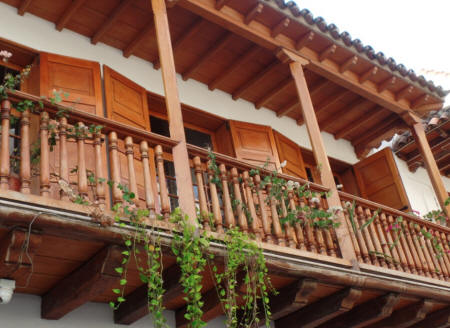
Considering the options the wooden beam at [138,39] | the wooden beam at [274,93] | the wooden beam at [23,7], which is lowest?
the wooden beam at [274,93]

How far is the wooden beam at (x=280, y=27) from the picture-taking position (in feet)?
23.5

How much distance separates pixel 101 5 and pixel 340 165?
5122mm

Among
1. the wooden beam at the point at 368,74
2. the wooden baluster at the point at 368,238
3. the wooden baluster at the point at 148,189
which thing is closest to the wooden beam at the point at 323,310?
the wooden baluster at the point at 368,238

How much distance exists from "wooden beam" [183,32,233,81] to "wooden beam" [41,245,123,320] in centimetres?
400

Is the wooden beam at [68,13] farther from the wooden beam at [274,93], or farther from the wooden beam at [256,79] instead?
the wooden beam at [274,93]

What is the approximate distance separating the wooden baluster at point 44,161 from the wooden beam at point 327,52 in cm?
441

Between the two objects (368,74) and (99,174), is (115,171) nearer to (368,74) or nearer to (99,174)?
(99,174)

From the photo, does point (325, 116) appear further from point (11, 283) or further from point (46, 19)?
point (11, 283)

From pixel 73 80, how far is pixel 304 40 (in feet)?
9.67

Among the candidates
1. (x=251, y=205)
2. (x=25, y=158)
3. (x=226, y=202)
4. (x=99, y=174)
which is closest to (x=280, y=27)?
(x=251, y=205)

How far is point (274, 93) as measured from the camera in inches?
349

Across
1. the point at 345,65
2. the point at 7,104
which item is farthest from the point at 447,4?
the point at 7,104

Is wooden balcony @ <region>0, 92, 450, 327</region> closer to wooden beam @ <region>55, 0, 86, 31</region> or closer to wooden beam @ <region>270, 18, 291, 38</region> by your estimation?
wooden beam @ <region>55, 0, 86, 31</region>

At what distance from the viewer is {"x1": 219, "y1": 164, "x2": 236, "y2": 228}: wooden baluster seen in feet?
17.1
